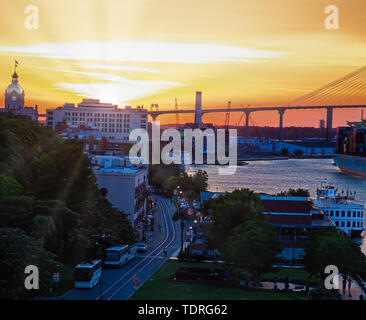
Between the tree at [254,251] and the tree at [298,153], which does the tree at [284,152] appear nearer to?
the tree at [298,153]

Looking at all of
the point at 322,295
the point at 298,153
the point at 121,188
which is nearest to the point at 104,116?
the point at 298,153

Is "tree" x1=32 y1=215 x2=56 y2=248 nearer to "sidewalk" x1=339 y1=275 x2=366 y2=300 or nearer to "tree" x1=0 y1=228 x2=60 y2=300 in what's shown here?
"tree" x1=0 y1=228 x2=60 y2=300

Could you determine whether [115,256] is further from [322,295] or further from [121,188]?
[322,295]

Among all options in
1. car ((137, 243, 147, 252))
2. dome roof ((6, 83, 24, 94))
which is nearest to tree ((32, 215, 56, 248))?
car ((137, 243, 147, 252))

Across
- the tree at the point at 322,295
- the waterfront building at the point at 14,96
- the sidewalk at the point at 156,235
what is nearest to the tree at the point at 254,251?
the tree at the point at 322,295

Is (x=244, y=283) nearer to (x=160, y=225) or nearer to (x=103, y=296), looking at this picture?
(x=103, y=296)
